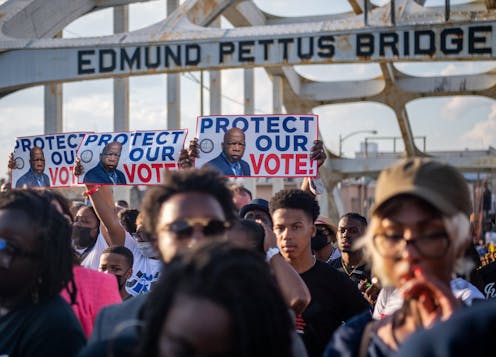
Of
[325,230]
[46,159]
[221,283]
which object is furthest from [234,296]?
[46,159]

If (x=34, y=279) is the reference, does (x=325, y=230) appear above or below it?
above

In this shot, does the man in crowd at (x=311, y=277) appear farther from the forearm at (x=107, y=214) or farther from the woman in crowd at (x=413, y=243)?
the woman in crowd at (x=413, y=243)

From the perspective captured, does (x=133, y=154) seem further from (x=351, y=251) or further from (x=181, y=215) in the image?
(x=181, y=215)

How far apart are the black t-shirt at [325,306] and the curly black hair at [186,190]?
1.28 meters

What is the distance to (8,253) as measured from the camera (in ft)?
9.23

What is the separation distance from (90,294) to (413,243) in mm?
1539

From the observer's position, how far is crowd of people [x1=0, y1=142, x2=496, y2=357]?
1849 mm

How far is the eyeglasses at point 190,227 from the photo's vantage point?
280 cm

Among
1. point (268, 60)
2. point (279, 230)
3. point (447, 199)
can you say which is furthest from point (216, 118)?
point (447, 199)

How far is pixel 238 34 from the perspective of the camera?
10695 millimetres

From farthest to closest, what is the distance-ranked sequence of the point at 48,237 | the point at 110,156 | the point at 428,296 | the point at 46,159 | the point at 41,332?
the point at 46,159
the point at 110,156
the point at 48,237
the point at 41,332
the point at 428,296

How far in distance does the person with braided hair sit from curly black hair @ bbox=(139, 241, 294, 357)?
0.71m

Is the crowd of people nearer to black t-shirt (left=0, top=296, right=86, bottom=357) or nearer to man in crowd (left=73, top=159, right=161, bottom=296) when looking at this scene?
black t-shirt (left=0, top=296, right=86, bottom=357)

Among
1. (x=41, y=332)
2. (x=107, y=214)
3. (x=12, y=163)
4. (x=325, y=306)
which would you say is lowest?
(x=325, y=306)
